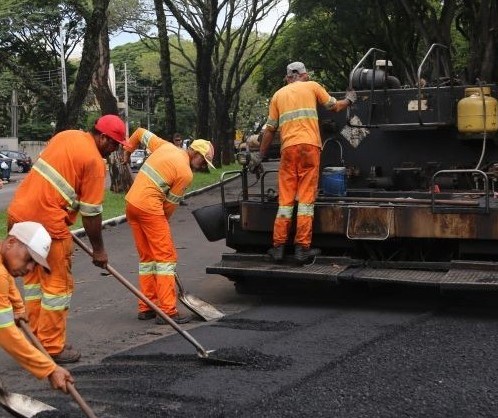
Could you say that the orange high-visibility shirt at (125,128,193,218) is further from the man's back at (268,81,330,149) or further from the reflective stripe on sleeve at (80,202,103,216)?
the reflective stripe on sleeve at (80,202,103,216)

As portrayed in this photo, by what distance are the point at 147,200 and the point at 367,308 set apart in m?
1.93

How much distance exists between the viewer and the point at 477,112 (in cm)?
681

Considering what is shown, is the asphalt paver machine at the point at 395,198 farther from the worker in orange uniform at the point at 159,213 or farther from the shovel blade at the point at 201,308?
the worker in orange uniform at the point at 159,213

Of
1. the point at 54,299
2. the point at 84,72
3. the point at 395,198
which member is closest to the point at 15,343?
the point at 54,299

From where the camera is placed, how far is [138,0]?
3027cm

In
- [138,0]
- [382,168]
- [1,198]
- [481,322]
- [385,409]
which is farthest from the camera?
[138,0]

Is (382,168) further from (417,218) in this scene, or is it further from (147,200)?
(147,200)

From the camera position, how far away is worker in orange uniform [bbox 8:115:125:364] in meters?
5.04

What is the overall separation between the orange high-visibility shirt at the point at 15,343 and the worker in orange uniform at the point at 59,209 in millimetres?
1524

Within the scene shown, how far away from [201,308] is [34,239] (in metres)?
3.02

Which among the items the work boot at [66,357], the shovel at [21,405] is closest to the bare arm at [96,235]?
the work boot at [66,357]

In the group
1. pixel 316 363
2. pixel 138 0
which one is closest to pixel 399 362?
pixel 316 363

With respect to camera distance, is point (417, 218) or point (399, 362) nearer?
point (399, 362)

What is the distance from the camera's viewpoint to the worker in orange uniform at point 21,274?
3475 millimetres
